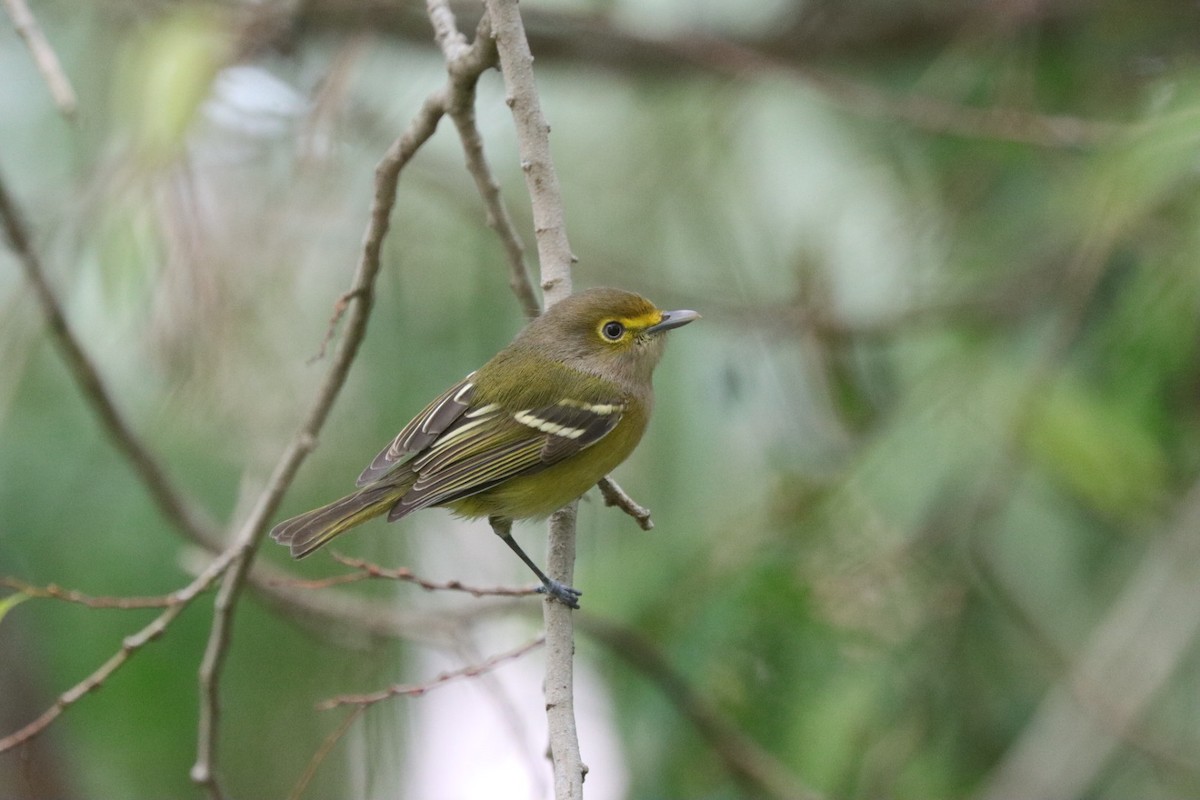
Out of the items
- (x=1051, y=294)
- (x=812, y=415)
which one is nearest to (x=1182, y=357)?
(x=1051, y=294)

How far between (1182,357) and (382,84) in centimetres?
308

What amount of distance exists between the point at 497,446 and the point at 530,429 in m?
0.12

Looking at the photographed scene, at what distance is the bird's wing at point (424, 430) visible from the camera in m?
3.75

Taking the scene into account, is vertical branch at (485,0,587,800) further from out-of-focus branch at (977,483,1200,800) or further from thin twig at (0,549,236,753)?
out-of-focus branch at (977,483,1200,800)

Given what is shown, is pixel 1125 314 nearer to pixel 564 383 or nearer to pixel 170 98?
pixel 564 383

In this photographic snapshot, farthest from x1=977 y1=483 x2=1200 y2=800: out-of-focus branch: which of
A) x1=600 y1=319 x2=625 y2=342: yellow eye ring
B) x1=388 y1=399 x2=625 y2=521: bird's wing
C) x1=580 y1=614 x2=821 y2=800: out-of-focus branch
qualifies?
x1=600 y1=319 x2=625 y2=342: yellow eye ring

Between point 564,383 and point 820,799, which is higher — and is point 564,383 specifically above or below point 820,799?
above

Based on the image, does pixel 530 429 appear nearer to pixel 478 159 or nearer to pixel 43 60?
pixel 478 159

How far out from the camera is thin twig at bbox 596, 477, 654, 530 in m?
3.25

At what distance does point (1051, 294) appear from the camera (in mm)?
4562

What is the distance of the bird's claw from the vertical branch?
2 cm

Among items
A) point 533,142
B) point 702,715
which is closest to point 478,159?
point 533,142

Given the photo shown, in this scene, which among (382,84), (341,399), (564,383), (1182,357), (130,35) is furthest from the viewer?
(382,84)

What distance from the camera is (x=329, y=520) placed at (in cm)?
354
